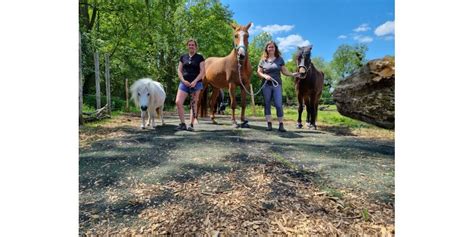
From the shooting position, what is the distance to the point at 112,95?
1.76 meters

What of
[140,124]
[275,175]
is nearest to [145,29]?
[140,124]

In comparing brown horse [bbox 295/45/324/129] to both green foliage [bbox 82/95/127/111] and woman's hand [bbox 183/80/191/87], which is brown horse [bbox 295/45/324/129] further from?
green foliage [bbox 82/95/127/111]

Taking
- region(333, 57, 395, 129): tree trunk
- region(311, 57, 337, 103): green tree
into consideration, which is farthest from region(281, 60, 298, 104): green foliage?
region(333, 57, 395, 129): tree trunk

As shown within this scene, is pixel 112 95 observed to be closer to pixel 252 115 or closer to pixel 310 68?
pixel 252 115

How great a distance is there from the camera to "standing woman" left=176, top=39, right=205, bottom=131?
2023 millimetres

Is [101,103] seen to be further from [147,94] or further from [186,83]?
[186,83]

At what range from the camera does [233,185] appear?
119 centimetres

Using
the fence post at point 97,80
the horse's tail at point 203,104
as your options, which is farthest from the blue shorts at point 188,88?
the horse's tail at point 203,104

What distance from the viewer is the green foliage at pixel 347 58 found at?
1.48 meters

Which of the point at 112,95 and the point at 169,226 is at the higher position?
the point at 112,95

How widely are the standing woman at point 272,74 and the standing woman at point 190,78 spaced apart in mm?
449
